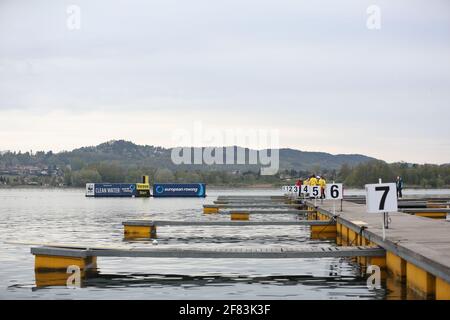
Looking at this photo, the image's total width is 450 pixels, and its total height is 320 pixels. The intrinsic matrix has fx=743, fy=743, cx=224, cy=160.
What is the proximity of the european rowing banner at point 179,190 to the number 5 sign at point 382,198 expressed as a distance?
9600 cm

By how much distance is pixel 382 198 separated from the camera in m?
17.8

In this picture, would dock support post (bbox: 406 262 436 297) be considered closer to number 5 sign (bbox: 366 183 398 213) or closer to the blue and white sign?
number 5 sign (bbox: 366 183 398 213)

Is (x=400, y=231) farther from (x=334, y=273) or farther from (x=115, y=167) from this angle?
(x=115, y=167)

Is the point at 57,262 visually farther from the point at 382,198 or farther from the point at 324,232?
the point at 324,232

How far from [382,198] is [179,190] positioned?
9683 centimetres

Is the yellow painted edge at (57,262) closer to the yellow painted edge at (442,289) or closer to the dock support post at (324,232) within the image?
the yellow painted edge at (442,289)

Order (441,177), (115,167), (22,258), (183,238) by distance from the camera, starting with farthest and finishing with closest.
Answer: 1. (115,167)
2. (441,177)
3. (183,238)
4. (22,258)

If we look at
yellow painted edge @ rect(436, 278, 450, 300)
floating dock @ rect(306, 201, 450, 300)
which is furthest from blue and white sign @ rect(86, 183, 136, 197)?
yellow painted edge @ rect(436, 278, 450, 300)

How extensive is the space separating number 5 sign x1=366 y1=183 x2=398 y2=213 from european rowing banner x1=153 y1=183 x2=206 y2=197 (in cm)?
9600

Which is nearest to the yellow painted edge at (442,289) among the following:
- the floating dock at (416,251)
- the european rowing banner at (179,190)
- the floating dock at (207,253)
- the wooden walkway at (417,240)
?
the floating dock at (416,251)

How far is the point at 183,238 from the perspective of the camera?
32.5m

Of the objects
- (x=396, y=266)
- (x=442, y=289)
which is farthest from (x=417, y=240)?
(x=442, y=289)
